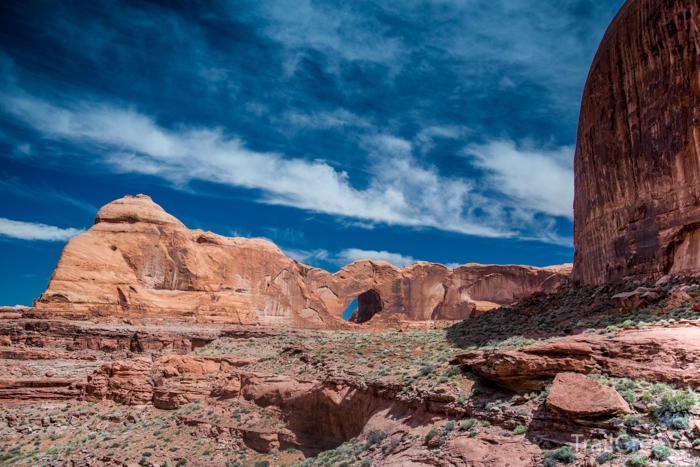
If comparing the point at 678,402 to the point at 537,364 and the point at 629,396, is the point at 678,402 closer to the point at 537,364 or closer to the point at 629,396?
the point at 629,396

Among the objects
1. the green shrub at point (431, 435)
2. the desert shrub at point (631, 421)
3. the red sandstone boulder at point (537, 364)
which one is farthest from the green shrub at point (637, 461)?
the green shrub at point (431, 435)

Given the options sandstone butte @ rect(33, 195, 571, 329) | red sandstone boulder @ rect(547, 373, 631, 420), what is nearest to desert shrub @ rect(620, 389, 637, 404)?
red sandstone boulder @ rect(547, 373, 631, 420)

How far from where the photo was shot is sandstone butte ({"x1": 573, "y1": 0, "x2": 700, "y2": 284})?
19391 millimetres

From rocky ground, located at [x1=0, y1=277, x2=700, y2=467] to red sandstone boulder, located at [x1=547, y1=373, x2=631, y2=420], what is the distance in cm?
3

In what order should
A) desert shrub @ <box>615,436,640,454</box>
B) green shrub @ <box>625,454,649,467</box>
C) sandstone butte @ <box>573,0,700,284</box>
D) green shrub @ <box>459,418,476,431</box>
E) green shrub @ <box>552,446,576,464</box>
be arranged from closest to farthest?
1. green shrub @ <box>625,454,649,467</box>
2. desert shrub @ <box>615,436,640,454</box>
3. green shrub @ <box>552,446,576,464</box>
4. green shrub @ <box>459,418,476,431</box>
5. sandstone butte @ <box>573,0,700,284</box>

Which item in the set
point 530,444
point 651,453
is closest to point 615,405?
point 651,453

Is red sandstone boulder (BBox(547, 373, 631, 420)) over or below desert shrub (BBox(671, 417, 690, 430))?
over

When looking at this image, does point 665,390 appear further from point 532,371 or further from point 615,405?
point 532,371

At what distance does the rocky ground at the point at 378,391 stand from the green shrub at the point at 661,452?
0.10ft

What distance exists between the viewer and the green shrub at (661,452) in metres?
7.91

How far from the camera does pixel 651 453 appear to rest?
8117 millimetres

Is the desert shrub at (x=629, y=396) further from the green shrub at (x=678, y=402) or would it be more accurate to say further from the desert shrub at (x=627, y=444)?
the desert shrub at (x=627, y=444)

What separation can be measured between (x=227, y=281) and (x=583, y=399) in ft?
127

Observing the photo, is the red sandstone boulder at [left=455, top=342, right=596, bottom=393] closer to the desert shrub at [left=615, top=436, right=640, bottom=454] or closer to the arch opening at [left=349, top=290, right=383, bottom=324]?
the desert shrub at [left=615, top=436, right=640, bottom=454]
